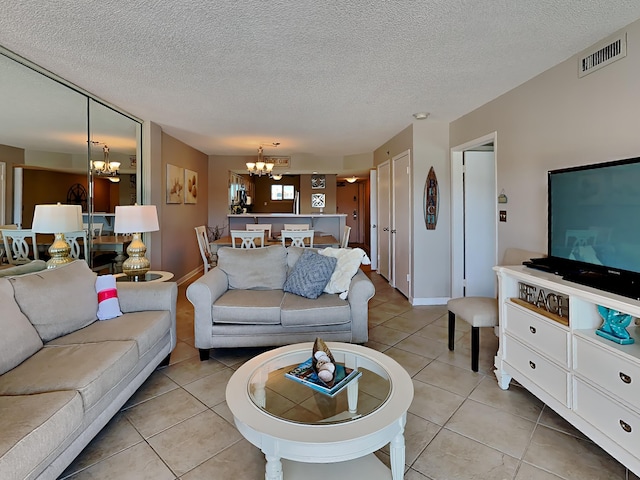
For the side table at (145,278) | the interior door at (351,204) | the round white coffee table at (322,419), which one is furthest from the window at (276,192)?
the round white coffee table at (322,419)

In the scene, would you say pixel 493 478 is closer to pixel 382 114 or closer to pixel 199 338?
pixel 199 338

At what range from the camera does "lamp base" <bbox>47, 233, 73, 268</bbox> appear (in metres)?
2.71

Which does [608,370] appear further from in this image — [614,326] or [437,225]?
[437,225]

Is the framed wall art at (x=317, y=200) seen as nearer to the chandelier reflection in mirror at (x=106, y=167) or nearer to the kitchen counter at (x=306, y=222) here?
the kitchen counter at (x=306, y=222)

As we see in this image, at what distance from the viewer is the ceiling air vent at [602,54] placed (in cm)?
203

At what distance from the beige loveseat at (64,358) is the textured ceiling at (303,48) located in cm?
156

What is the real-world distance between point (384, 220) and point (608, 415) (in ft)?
15.2

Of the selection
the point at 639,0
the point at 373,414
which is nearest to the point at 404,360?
the point at 373,414

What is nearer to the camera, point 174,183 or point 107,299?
point 107,299

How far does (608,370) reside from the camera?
156 centimetres

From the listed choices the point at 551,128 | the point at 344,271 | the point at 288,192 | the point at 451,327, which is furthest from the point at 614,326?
the point at 288,192

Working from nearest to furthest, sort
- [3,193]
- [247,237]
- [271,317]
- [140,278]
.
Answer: [3,193] < [271,317] < [140,278] < [247,237]

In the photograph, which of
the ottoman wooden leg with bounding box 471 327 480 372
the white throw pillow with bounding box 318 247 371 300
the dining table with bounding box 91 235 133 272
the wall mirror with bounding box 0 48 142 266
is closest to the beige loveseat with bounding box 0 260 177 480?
the wall mirror with bounding box 0 48 142 266

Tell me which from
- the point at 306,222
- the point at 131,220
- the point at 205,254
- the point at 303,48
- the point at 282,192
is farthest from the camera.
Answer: the point at 282,192
